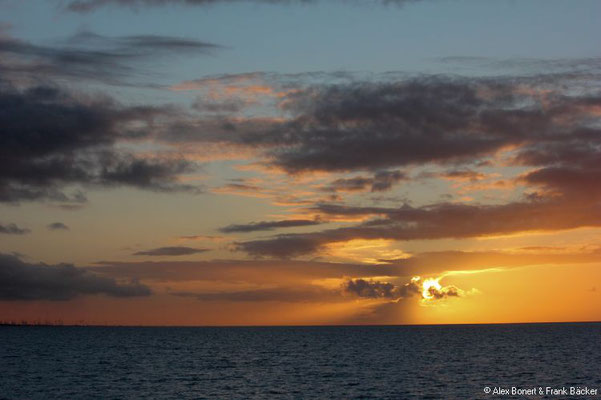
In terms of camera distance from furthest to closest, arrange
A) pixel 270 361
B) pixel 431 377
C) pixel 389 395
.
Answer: pixel 270 361, pixel 431 377, pixel 389 395

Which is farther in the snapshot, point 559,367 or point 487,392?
point 559,367

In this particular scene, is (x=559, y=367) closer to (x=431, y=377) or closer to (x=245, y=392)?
(x=431, y=377)

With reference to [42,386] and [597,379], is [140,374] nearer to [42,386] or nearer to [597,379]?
[42,386]

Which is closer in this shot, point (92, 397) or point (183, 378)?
point (92, 397)

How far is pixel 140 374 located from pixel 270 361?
1604 inches

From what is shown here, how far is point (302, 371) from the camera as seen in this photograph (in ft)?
441

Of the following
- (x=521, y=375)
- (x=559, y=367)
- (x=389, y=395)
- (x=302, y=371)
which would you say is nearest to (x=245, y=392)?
(x=389, y=395)

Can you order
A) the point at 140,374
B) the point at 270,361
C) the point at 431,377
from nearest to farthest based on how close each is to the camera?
the point at 431,377 → the point at 140,374 → the point at 270,361

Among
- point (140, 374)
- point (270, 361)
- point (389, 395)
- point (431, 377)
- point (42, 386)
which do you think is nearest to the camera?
point (389, 395)

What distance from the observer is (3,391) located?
102188 mm

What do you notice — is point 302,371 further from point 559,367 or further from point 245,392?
point 559,367

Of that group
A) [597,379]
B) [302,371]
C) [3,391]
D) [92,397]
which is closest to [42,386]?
[3,391]

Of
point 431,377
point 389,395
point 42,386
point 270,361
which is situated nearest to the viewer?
point 389,395

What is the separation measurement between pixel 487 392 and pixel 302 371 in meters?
45.6
